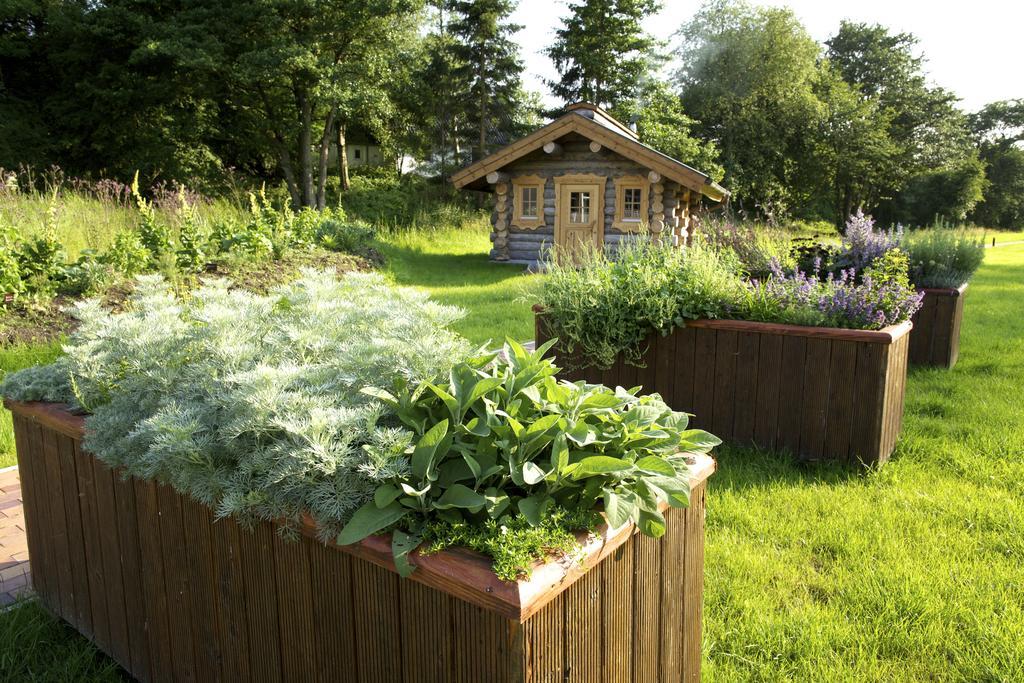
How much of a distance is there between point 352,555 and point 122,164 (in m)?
26.5

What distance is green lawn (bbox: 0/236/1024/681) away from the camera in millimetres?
2393

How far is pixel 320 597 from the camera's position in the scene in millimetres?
1628

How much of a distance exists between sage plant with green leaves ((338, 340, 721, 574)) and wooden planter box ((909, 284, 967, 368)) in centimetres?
587

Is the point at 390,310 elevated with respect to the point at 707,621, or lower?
elevated

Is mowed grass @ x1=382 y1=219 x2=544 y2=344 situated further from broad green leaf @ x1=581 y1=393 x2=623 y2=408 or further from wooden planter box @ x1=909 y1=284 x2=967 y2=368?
wooden planter box @ x1=909 y1=284 x2=967 y2=368

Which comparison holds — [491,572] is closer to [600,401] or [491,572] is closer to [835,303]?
[600,401]

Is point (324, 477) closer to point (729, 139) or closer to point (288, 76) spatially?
point (288, 76)

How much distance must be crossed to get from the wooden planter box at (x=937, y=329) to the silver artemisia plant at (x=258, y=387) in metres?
5.94

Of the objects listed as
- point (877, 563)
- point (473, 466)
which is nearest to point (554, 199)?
point (877, 563)

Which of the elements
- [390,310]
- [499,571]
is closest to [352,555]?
[499,571]

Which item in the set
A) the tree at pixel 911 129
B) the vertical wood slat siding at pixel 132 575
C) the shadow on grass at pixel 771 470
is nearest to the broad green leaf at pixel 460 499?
the vertical wood slat siding at pixel 132 575

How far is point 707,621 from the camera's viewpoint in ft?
8.59

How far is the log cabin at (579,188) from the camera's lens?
13.8 meters

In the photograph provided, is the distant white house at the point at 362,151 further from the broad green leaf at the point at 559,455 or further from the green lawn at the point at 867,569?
the broad green leaf at the point at 559,455
